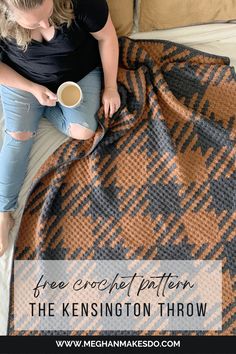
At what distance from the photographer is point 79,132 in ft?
3.73

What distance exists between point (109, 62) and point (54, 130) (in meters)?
0.24

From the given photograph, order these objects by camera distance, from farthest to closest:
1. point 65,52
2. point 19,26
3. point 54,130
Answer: point 54,130 → point 65,52 → point 19,26

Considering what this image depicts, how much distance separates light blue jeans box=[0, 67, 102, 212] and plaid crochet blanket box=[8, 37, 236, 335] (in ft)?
0.14

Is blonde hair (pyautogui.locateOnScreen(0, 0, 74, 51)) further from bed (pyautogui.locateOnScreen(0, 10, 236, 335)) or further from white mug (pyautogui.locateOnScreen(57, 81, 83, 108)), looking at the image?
bed (pyautogui.locateOnScreen(0, 10, 236, 335))

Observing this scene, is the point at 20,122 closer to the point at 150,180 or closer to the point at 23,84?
the point at 23,84

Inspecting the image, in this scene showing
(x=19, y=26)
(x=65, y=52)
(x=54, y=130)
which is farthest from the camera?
(x=54, y=130)

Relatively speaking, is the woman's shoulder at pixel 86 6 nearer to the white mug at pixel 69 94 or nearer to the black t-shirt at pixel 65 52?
the black t-shirt at pixel 65 52

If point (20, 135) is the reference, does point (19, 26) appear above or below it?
above

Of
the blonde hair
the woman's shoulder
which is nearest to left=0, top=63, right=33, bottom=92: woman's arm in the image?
the blonde hair

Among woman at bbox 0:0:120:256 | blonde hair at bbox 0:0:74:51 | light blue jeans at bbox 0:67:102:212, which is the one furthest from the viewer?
light blue jeans at bbox 0:67:102:212

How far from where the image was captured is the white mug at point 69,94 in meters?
1.05

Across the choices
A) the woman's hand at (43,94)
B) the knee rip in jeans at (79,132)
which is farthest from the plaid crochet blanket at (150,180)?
the woman's hand at (43,94)

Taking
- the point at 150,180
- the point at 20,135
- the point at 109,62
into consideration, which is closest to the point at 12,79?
the point at 20,135

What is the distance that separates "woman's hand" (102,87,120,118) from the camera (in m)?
1.14
